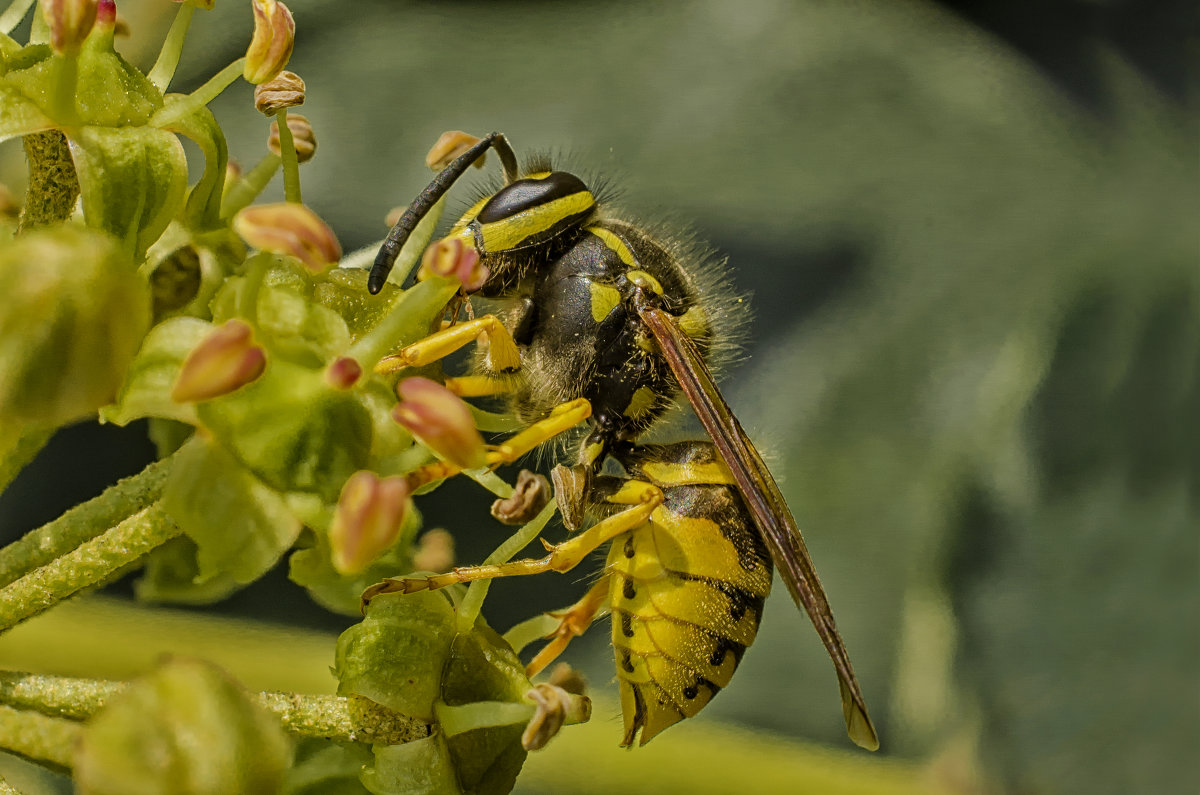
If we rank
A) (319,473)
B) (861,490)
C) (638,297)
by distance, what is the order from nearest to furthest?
1. (319,473)
2. (638,297)
3. (861,490)

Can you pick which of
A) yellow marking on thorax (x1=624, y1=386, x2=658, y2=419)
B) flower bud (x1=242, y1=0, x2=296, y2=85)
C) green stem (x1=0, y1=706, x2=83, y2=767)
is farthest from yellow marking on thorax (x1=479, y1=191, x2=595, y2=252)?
green stem (x1=0, y1=706, x2=83, y2=767)

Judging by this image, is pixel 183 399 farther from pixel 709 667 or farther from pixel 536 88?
pixel 536 88

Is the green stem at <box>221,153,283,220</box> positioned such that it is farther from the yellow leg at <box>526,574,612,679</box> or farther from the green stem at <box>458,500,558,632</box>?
the yellow leg at <box>526,574,612,679</box>

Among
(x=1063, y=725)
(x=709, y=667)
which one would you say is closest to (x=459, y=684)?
(x=709, y=667)

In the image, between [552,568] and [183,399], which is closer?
[183,399]

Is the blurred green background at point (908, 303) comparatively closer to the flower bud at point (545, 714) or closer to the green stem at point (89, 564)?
the flower bud at point (545, 714)
